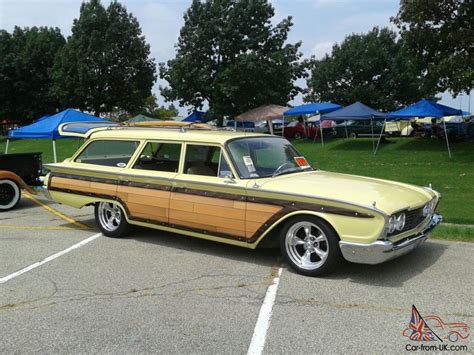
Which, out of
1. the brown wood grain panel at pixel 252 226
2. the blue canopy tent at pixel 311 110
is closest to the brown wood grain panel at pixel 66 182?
the brown wood grain panel at pixel 252 226

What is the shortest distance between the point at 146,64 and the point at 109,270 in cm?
4151

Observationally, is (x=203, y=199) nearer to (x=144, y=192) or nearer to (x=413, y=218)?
(x=144, y=192)

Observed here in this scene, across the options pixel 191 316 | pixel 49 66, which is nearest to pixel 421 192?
pixel 191 316

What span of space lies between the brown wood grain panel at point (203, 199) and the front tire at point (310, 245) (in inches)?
31.1

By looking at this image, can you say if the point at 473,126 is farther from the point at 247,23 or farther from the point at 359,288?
the point at 359,288

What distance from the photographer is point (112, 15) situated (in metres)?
43.6

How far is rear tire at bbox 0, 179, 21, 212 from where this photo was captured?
10.2 metres

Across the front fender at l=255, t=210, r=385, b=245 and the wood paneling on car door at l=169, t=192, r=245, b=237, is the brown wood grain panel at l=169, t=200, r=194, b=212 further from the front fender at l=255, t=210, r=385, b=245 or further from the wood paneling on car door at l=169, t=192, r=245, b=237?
the front fender at l=255, t=210, r=385, b=245

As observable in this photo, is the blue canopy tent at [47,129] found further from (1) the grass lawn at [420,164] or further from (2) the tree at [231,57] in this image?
(2) the tree at [231,57]

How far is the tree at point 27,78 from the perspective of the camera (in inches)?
1815

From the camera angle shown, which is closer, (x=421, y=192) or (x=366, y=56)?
(x=421, y=192)

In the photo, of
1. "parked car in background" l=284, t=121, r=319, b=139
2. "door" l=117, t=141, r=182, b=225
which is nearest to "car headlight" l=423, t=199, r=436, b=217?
"door" l=117, t=141, r=182, b=225

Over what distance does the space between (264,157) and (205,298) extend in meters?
2.27

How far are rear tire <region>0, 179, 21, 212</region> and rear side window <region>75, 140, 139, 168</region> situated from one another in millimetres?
3107
